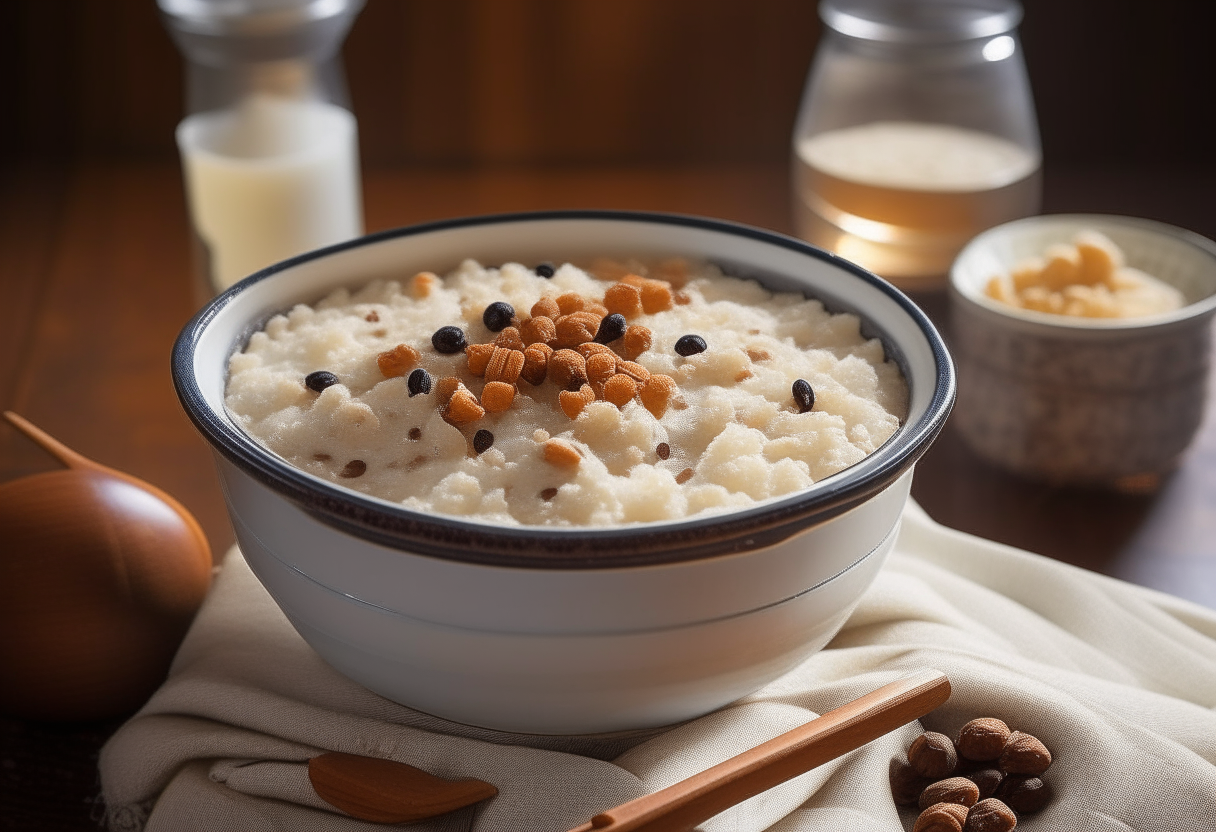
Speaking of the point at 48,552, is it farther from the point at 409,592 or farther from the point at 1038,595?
the point at 1038,595

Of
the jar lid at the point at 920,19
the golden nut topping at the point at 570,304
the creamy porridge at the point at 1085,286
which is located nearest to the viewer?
the golden nut topping at the point at 570,304

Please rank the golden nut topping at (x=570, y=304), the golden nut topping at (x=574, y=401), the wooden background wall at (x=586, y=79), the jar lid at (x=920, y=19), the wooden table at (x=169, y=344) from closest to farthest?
1. the golden nut topping at (x=574, y=401)
2. the golden nut topping at (x=570, y=304)
3. the wooden table at (x=169, y=344)
4. the jar lid at (x=920, y=19)
5. the wooden background wall at (x=586, y=79)

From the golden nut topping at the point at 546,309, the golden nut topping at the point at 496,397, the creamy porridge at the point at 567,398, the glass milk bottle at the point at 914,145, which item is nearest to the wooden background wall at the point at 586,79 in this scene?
the glass milk bottle at the point at 914,145

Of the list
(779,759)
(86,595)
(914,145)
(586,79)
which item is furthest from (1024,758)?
(586,79)

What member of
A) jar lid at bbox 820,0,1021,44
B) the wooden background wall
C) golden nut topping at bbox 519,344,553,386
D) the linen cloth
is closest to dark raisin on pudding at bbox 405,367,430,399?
golden nut topping at bbox 519,344,553,386

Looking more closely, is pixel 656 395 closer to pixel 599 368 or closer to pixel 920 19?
pixel 599 368

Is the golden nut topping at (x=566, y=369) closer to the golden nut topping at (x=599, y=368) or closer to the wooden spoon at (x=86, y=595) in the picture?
the golden nut topping at (x=599, y=368)

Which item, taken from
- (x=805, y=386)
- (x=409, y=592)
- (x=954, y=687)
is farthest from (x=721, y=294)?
(x=409, y=592)

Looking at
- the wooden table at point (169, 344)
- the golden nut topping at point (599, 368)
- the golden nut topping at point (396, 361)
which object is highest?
the golden nut topping at point (599, 368)

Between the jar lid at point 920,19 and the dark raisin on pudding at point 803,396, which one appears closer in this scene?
the dark raisin on pudding at point 803,396
